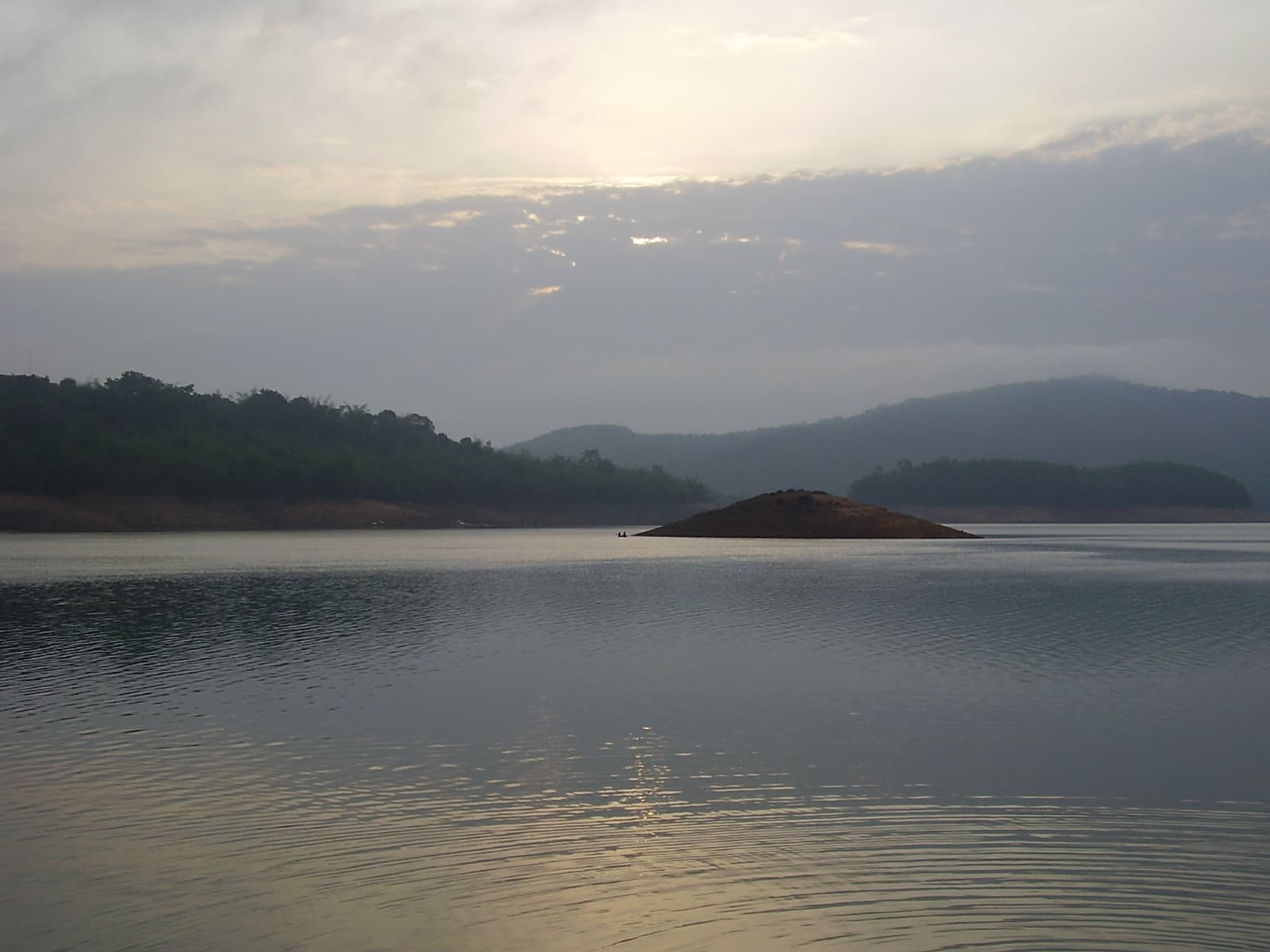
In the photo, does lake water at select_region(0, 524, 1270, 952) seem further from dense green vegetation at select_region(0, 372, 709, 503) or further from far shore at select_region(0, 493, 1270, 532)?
dense green vegetation at select_region(0, 372, 709, 503)

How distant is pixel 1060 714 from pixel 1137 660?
7672 mm

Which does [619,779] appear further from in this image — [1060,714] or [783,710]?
[1060,714]

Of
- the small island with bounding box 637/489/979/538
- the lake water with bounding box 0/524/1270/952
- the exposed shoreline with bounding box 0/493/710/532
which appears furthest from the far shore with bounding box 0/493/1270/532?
the lake water with bounding box 0/524/1270/952

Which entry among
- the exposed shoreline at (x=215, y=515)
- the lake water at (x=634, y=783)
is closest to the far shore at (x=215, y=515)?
the exposed shoreline at (x=215, y=515)

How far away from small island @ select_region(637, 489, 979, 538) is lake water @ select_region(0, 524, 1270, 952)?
3612 inches

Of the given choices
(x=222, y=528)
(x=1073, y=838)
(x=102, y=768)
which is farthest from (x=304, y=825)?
(x=222, y=528)

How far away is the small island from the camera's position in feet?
412

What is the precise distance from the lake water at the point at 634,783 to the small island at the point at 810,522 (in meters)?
91.8

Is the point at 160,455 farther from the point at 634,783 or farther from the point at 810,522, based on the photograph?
the point at 634,783

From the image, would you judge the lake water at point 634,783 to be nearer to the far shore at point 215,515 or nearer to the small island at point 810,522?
the small island at point 810,522

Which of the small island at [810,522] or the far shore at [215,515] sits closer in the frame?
the small island at [810,522]

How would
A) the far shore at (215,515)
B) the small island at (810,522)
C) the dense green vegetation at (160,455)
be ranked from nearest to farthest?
the small island at (810,522) → the far shore at (215,515) → the dense green vegetation at (160,455)

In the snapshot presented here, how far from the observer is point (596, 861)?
10953mm

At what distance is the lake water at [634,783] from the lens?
9609 mm
